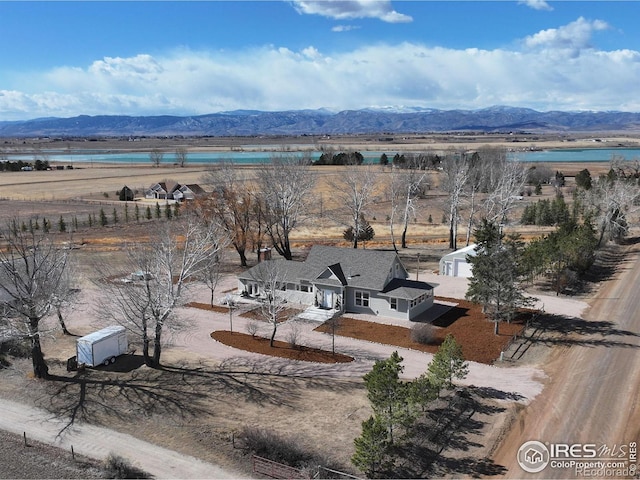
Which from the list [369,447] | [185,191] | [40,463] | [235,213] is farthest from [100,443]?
[185,191]

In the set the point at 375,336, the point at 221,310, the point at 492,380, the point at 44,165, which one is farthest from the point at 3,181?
the point at 492,380

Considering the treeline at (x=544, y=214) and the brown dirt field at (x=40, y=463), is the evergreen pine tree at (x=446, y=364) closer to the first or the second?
the brown dirt field at (x=40, y=463)

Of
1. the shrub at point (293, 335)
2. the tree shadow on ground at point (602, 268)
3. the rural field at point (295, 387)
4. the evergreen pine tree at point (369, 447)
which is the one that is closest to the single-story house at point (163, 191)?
the rural field at point (295, 387)

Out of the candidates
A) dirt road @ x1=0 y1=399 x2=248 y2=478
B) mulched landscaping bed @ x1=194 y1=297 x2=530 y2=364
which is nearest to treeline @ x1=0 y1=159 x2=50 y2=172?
mulched landscaping bed @ x1=194 y1=297 x2=530 y2=364

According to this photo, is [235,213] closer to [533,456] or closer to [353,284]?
[353,284]

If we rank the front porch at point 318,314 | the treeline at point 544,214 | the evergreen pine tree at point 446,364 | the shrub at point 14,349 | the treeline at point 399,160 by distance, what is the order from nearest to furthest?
the evergreen pine tree at point 446,364 → the shrub at point 14,349 → the front porch at point 318,314 → the treeline at point 544,214 → the treeline at point 399,160
